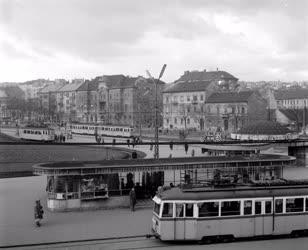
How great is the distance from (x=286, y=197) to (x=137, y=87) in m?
104

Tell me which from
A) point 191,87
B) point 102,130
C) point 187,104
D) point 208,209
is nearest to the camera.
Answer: point 208,209

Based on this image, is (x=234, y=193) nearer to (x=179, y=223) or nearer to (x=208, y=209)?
(x=208, y=209)

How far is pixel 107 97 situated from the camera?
12756 cm

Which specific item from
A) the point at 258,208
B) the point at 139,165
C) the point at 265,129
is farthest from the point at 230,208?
the point at 265,129

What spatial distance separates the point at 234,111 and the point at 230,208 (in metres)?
76.7

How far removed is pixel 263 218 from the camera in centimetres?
1756

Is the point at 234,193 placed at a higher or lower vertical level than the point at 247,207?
higher

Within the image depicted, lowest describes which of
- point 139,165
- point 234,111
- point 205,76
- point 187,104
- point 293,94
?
point 139,165

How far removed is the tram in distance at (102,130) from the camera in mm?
78062

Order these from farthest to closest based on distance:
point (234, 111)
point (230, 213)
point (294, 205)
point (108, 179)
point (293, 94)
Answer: point (293, 94) < point (234, 111) < point (108, 179) < point (294, 205) < point (230, 213)

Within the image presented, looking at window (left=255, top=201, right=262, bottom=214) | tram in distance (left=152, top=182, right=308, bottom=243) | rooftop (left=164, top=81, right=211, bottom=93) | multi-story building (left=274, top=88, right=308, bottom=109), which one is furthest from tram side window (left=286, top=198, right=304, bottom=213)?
multi-story building (left=274, top=88, right=308, bottom=109)

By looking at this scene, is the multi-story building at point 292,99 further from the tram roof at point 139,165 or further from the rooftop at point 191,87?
the tram roof at point 139,165

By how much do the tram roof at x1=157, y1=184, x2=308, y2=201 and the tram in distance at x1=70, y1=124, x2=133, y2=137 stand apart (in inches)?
2324

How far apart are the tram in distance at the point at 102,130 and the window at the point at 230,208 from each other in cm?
5941
